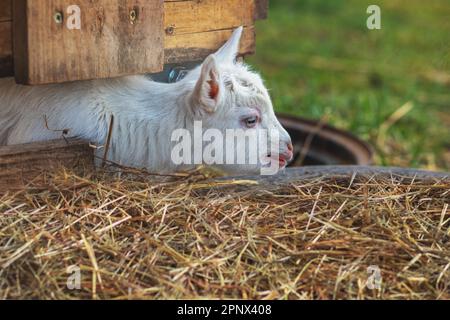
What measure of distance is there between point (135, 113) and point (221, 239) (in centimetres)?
118

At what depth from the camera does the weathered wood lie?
4.21 meters

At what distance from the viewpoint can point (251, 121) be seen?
Result: 15.4ft

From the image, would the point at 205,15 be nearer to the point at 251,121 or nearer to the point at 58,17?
the point at 251,121

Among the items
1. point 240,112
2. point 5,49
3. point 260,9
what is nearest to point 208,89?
point 240,112

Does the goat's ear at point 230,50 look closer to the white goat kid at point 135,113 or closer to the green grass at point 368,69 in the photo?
the white goat kid at point 135,113

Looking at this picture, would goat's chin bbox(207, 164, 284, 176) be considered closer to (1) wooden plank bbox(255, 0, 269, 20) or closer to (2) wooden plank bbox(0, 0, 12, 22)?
(1) wooden plank bbox(255, 0, 269, 20)

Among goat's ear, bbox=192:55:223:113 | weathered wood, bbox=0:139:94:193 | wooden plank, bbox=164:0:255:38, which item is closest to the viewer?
weathered wood, bbox=0:139:94:193

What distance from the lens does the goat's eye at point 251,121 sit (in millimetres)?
4695

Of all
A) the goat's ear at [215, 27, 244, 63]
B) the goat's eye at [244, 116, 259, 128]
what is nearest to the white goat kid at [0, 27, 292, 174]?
Answer: the goat's eye at [244, 116, 259, 128]

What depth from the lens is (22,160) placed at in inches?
→ 168

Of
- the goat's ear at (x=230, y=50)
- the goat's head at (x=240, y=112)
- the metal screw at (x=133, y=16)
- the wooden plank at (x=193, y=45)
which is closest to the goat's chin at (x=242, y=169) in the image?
the goat's head at (x=240, y=112)

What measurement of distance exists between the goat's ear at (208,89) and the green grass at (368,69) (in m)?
2.52

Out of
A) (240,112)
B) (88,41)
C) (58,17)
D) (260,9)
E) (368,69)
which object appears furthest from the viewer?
(368,69)
